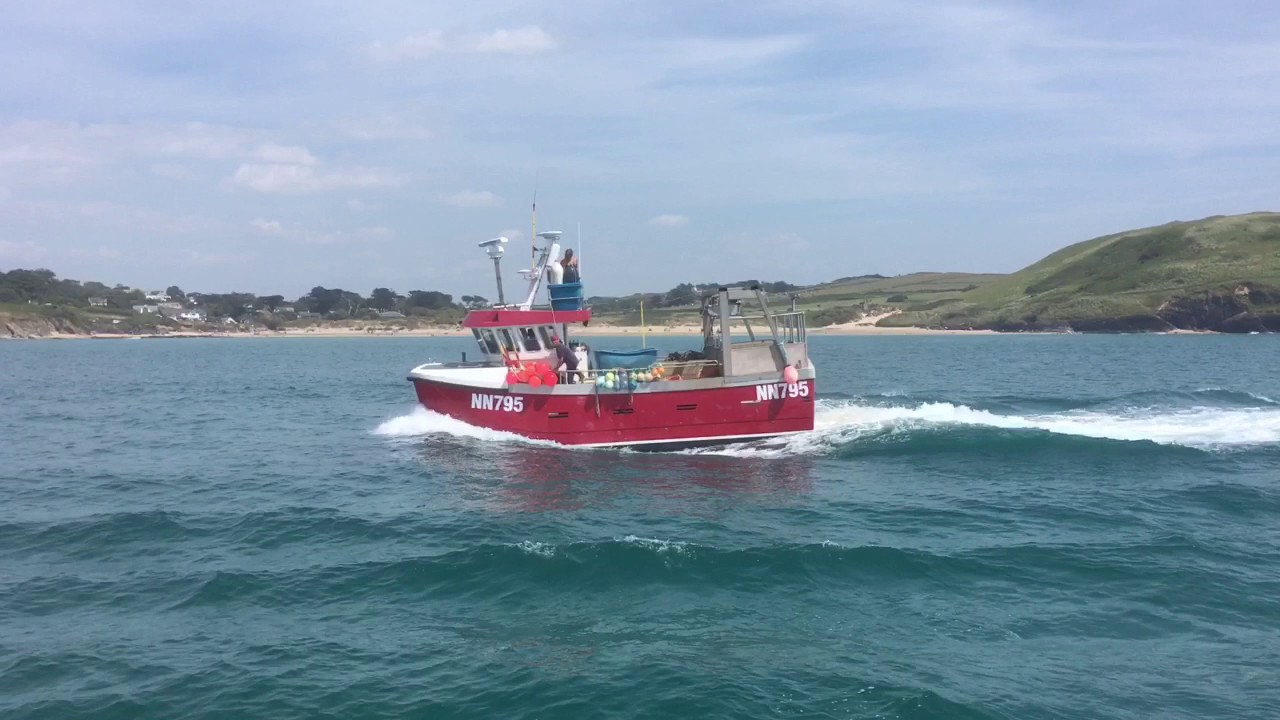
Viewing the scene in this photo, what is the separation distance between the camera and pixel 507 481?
803 inches

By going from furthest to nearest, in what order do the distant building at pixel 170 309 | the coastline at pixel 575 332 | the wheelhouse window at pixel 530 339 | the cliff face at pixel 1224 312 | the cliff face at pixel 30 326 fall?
the distant building at pixel 170 309 < the cliff face at pixel 30 326 < the coastline at pixel 575 332 < the cliff face at pixel 1224 312 < the wheelhouse window at pixel 530 339

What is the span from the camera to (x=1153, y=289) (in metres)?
112

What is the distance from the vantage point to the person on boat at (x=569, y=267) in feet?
86.5

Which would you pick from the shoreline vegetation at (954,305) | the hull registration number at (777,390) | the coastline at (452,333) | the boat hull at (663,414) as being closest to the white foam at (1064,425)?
the boat hull at (663,414)

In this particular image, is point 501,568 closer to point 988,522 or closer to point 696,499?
point 696,499

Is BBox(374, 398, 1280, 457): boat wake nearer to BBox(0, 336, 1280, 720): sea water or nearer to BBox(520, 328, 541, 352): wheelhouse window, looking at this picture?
BBox(0, 336, 1280, 720): sea water

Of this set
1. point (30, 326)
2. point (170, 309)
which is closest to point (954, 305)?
point (30, 326)

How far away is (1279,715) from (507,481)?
1491 centimetres

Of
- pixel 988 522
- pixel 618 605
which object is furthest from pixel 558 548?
pixel 988 522

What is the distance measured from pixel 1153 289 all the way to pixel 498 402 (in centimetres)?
11201

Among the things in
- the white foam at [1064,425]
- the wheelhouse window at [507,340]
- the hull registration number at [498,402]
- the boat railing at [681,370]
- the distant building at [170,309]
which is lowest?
the white foam at [1064,425]

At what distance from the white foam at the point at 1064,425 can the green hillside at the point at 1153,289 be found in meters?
81.8

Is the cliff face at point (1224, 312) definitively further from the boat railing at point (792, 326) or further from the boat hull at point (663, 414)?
the boat hull at point (663, 414)

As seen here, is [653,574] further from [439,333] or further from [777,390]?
[439,333]
